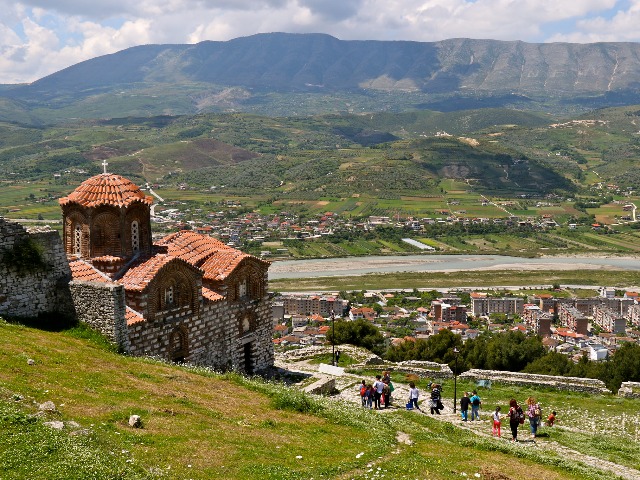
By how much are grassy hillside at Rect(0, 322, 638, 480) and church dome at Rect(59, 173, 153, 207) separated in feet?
19.5

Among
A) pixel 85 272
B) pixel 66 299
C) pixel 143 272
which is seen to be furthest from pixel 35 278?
pixel 143 272

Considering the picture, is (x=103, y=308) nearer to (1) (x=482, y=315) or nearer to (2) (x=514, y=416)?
(2) (x=514, y=416)

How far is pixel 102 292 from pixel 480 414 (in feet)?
38.5

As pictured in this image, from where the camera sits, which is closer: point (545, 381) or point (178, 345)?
point (178, 345)


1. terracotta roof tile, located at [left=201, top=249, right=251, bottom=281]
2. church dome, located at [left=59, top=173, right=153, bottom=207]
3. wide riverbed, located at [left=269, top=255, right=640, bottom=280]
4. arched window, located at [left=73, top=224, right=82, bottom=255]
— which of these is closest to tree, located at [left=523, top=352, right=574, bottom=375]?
terracotta roof tile, located at [left=201, top=249, right=251, bottom=281]

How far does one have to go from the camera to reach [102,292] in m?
18.3

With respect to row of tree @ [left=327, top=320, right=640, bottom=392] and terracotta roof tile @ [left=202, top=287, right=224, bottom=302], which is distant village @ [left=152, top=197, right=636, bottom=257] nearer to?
row of tree @ [left=327, top=320, right=640, bottom=392]

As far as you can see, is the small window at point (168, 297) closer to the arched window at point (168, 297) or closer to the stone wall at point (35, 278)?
the arched window at point (168, 297)

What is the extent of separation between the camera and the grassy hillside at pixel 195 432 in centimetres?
1000

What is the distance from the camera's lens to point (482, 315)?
7894cm

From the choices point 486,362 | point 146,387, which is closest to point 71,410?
point 146,387

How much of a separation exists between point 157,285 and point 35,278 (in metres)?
3.73

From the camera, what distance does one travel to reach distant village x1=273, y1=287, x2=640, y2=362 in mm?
68438

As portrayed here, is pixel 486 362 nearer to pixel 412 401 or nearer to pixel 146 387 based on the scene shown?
pixel 412 401
